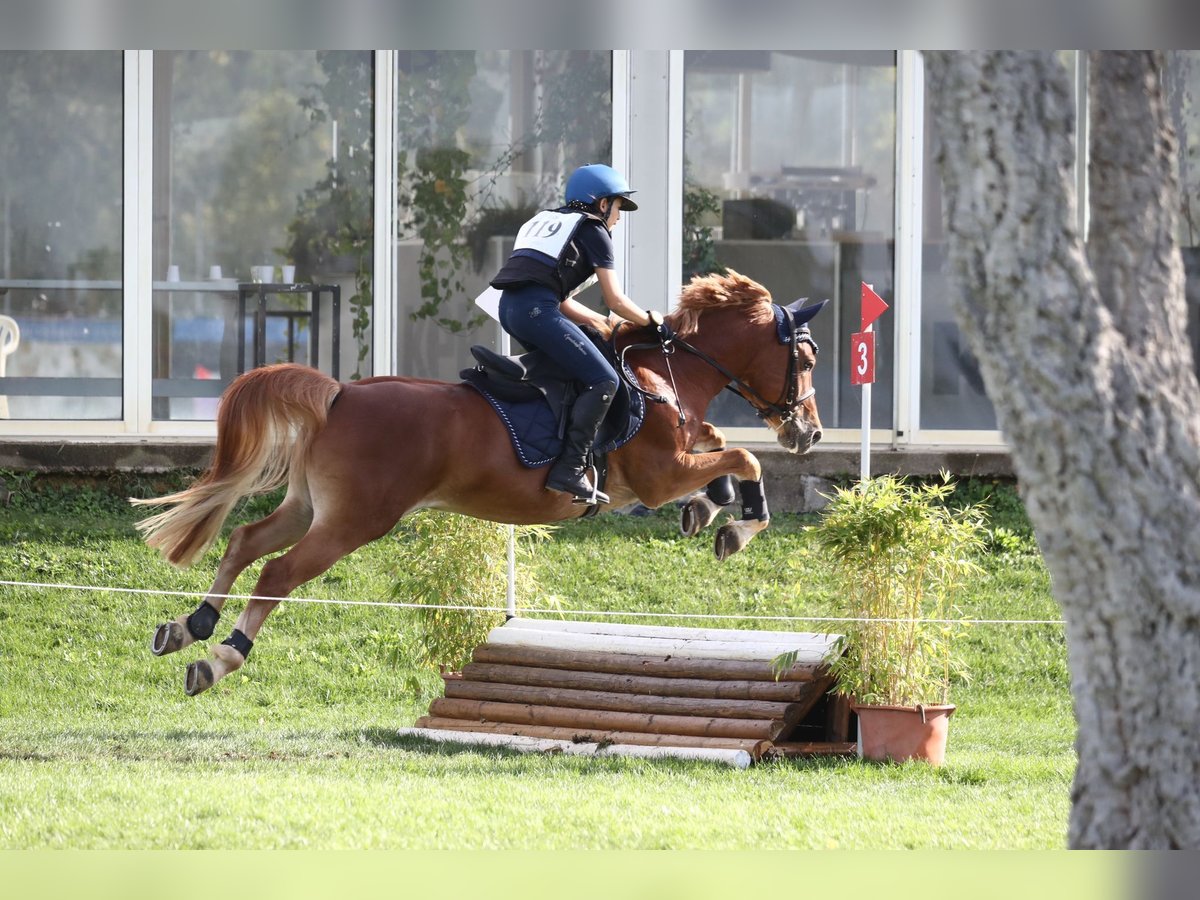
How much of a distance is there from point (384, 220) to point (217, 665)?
674 cm

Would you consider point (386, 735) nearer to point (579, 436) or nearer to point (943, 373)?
point (579, 436)

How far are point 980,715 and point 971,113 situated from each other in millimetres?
5598

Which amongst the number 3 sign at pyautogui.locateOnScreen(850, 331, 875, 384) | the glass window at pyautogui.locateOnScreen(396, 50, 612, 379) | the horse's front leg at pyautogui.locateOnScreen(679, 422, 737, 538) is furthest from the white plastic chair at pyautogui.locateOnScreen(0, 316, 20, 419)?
the horse's front leg at pyautogui.locateOnScreen(679, 422, 737, 538)

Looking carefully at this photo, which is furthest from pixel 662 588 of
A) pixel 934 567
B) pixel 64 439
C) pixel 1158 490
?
pixel 1158 490

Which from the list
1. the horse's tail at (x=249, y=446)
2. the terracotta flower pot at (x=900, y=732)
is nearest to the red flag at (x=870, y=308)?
the terracotta flower pot at (x=900, y=732)

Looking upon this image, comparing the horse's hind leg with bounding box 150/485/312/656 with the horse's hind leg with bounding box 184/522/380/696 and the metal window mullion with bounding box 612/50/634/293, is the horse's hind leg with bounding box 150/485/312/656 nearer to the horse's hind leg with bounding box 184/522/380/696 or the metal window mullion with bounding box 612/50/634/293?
the horse's hind leg with bounding box 184/522/380/696

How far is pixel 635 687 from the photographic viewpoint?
25.2 feet

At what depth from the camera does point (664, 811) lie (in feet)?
18.9

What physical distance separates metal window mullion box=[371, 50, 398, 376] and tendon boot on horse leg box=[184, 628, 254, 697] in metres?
6.22

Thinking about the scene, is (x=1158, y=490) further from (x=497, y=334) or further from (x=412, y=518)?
(x=497, y=334)

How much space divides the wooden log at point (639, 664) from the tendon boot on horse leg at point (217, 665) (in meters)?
2.17

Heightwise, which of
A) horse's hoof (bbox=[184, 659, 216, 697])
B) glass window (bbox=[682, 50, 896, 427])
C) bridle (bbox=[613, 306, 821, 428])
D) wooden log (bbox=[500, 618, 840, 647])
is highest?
glass window (bbox=[682, 50, 896, 427])

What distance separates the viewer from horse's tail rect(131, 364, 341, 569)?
20.4 ft

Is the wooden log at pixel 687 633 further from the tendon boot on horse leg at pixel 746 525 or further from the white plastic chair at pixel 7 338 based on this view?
the white plastic chair at pixel 7 338
